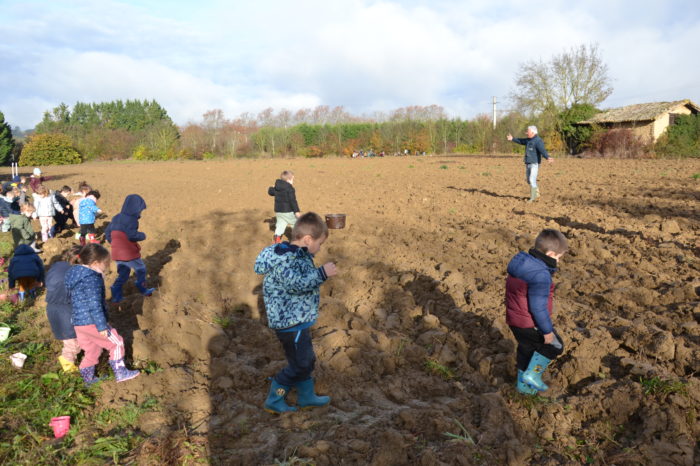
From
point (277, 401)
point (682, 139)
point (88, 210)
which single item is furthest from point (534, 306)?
point (682, 139)

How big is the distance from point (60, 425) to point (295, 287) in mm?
2122

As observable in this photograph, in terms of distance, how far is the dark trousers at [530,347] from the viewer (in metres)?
3.71

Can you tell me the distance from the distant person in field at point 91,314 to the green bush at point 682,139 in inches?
1148

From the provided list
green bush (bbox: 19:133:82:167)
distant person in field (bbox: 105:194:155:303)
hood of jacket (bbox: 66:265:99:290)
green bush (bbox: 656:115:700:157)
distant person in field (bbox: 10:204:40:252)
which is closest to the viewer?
hood of jacket (bbox: 66:265:99:290)

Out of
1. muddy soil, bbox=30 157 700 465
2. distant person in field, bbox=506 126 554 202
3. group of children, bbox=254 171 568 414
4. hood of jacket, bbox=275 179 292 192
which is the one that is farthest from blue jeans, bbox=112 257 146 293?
distant person in field, bbox=506 126 554 202

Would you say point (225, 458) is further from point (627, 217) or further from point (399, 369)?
point (627, 217)

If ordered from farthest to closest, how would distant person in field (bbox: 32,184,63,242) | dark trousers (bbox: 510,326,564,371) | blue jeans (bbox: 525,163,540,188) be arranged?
1. blue jeans (bbox: 525,163,540,188)
2. distant person in field (bbox: 32,184,63,242)
3. dark trousers (bbox: 510,326,564,371)

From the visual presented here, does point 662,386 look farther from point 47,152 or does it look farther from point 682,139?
point 47,152

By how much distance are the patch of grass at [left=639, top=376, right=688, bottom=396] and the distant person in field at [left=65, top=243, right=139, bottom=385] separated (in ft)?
14.5

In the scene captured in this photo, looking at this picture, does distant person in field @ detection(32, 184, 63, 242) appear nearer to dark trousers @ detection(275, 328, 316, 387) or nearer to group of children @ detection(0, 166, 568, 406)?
group of children @ detection(0, 166, 568, 406)

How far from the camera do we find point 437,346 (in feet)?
15.7

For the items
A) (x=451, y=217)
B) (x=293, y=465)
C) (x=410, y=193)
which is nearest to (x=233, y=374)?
(x=293, y=465)

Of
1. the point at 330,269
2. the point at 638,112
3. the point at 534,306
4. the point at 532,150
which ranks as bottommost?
the point at 534,306

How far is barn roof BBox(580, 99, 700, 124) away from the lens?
31656mm
